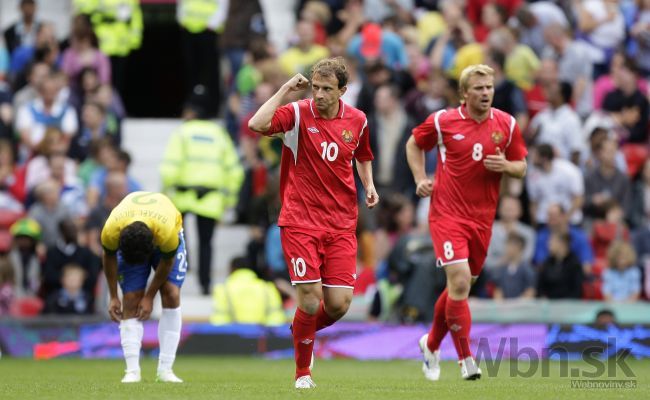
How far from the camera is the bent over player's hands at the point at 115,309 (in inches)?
490

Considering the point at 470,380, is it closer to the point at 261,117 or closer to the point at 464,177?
the point at 464,177

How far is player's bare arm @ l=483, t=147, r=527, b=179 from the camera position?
1295 centimetres

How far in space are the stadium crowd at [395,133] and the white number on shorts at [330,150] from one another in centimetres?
660

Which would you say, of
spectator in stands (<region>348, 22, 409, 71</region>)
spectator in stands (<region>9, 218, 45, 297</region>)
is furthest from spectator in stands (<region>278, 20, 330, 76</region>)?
spectator in stands (<region>9, 218, 45, 297</region>)

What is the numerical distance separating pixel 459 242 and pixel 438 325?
0.88 m

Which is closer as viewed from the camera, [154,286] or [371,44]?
[154,286]

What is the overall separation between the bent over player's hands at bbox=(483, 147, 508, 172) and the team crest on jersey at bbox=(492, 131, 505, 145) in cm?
19

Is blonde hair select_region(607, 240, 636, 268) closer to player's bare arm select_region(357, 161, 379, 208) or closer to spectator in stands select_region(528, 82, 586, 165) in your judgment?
spectator in stands select_region(528, 82, 586, 165)

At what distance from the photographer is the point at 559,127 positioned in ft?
69.5

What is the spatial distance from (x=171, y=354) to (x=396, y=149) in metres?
8.67

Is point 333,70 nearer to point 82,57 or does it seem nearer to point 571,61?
point 82,57

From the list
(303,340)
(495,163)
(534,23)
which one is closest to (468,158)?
(495,163)

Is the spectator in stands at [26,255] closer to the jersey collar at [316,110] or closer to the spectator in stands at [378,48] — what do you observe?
the spectator in stands at [378,48]

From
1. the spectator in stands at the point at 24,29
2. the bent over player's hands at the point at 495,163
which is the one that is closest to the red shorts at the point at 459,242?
the bent over player's hands at the point at 495,163
